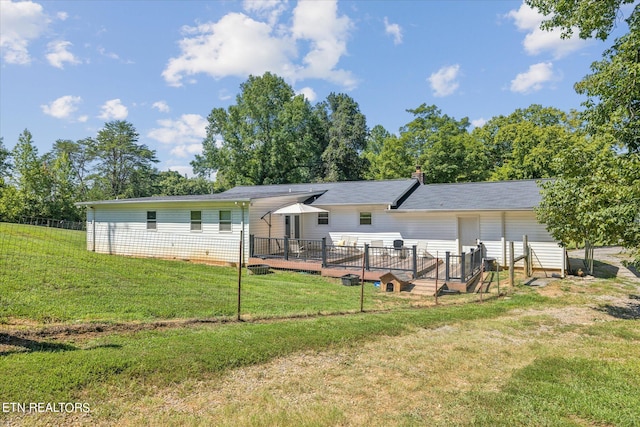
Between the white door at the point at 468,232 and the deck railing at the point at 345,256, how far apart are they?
202 centimetres

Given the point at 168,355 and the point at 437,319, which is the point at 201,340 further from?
the point at 437,319

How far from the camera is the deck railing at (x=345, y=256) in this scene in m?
13.3

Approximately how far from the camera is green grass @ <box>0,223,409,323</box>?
6809 mm

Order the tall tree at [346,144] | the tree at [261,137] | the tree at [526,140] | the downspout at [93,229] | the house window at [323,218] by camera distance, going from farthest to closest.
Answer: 1. the tall tree at [346,144]
2. the tree at [261,137]
3. the tree at [526,140]
4. the downspout at [93,229]
5. the house window at [323,218]

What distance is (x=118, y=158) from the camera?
178ft

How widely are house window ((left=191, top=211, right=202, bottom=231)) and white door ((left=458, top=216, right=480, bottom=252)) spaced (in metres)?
12.3

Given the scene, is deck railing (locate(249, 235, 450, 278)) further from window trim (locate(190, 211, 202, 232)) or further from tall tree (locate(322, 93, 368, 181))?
tall tree (locate(322, 93, 368, 181))

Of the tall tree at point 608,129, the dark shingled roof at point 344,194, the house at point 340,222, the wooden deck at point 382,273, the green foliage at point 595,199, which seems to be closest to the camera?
the green foliage at point 595,199

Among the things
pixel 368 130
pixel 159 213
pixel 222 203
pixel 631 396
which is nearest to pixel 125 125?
pixel 368 130

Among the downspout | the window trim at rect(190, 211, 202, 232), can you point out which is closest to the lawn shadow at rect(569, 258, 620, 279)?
the window trim at rect(190, 211, 202, 232)

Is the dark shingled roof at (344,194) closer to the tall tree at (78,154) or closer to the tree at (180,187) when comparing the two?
the tree at (180,187)

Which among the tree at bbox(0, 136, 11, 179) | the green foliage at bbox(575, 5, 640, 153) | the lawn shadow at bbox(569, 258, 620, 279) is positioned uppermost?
the tree at bbox(0, 136, 11, 179)

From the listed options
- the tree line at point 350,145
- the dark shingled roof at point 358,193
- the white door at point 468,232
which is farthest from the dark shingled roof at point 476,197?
the tree line at point 350,145

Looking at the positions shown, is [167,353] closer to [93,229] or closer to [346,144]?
[93,229]
